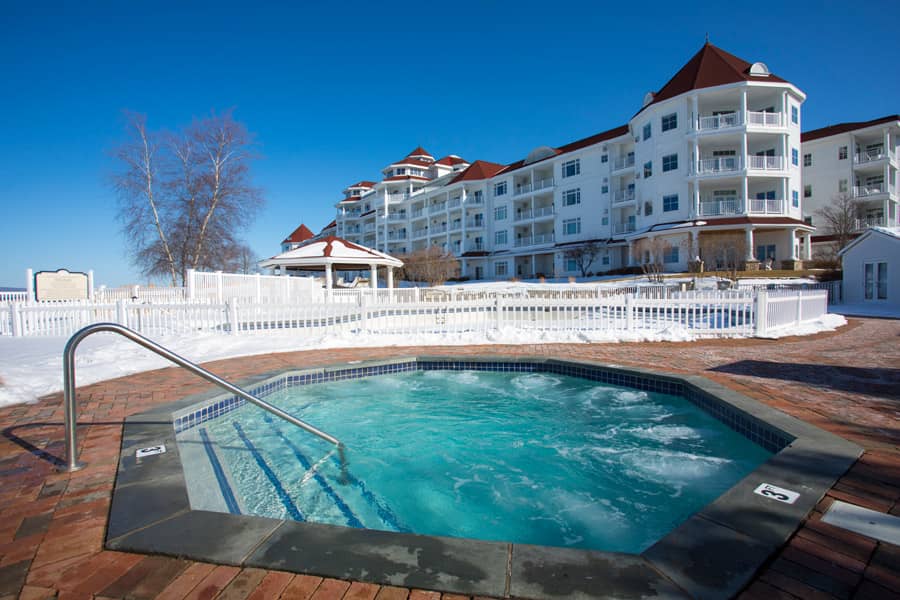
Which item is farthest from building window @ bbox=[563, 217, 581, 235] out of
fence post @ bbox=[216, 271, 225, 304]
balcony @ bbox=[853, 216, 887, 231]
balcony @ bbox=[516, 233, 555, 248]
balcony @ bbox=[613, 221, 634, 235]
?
fence post @ bbox=[216, 271, 225, 304]

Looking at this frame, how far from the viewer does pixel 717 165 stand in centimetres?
2731

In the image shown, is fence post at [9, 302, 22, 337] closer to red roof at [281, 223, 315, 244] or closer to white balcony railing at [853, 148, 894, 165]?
white balcony railing at [853, 148, 894, 165]

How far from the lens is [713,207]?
2688 centimetres

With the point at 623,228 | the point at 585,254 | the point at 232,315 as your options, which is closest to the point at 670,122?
the point at 623,228

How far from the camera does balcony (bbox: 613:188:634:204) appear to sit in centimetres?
3219

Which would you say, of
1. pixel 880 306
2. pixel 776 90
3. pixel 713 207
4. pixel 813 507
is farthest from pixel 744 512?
pixel 776 90

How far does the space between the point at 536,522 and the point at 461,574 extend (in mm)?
1816

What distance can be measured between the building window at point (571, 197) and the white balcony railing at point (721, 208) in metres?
10.4

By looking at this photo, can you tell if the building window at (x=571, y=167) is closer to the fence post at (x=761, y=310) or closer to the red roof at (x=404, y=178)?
the red roof at (x=404, y=178)

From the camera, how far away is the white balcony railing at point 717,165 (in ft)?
87.3

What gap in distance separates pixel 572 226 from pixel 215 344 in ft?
105

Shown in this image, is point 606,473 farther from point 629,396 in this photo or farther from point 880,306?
point 880,306

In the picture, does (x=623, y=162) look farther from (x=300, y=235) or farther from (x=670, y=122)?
(x=300, y=235)

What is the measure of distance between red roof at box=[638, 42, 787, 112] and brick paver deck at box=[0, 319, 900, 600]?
27487 mm
